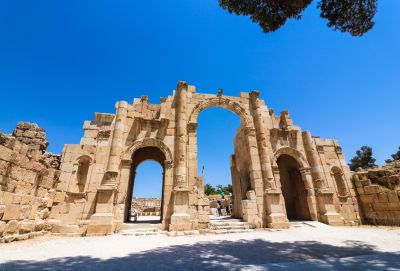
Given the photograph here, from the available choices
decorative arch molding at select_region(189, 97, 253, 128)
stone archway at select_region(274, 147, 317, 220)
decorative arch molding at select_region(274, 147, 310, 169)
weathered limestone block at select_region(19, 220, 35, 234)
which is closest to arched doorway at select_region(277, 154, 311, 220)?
stone archway at select_region(274, 147, 317, 220)

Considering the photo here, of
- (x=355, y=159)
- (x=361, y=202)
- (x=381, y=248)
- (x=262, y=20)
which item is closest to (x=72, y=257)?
(x=381, y=248)

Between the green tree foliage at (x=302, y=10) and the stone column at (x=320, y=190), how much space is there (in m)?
6.76

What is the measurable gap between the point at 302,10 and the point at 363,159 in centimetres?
3656

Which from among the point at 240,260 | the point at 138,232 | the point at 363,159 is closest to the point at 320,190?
the point at 240,260

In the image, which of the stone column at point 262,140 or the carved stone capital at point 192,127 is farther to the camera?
the carved stone capital at point 192,127

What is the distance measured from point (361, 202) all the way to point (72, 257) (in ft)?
47.5

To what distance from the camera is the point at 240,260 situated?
4340 mm

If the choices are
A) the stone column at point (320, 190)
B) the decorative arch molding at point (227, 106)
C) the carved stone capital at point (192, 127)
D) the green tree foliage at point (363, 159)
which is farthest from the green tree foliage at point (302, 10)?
the green tree foliage at point (363, 159)

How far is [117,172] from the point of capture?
9336 millimetres

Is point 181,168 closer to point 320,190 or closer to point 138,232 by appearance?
point 138,232

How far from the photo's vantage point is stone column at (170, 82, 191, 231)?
352 inches

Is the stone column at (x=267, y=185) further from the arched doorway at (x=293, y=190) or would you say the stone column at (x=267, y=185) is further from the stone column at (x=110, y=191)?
the stone column at (x=110, y=191)

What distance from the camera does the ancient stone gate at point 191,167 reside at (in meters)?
9.14

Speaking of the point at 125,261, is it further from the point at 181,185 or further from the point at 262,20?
the point at 262,20
